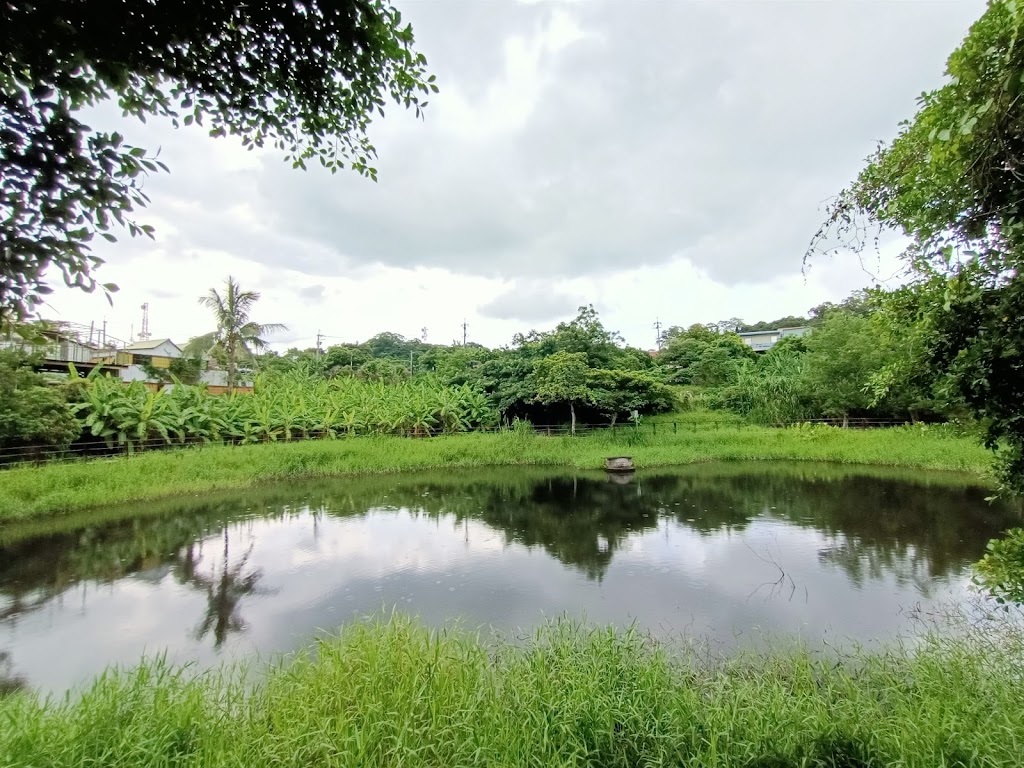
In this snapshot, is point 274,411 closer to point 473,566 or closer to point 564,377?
point 564,377

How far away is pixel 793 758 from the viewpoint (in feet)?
7.78

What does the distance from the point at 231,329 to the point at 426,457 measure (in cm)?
956

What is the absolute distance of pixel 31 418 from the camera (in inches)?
384

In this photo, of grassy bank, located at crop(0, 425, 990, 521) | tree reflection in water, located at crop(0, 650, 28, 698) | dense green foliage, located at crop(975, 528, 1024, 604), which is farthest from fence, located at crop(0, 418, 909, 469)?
tree reflection in water, located at crop(0, 650, 28, 698)

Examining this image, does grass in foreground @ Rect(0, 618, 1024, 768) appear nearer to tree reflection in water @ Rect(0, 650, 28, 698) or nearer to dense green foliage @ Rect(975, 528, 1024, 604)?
dense green foliage @ Rect(975, 528, 1024, 604)

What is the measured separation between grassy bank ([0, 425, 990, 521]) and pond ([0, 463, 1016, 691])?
0.89 meters

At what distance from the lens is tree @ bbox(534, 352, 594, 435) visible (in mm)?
16859

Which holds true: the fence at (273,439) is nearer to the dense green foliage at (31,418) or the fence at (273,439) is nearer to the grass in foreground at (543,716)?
the dense green foliage at (31,418)

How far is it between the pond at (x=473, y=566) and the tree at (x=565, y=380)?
6178 millimetres

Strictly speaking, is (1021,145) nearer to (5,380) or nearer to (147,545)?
(147,545)

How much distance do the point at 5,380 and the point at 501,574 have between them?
8.11 meters

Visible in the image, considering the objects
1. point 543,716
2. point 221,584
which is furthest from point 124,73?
point 221,584

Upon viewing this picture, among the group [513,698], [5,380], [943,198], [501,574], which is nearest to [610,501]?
[501,574]

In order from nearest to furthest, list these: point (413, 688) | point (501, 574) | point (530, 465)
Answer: point (413, 688) < point (501, 574) < point (530, 465)
